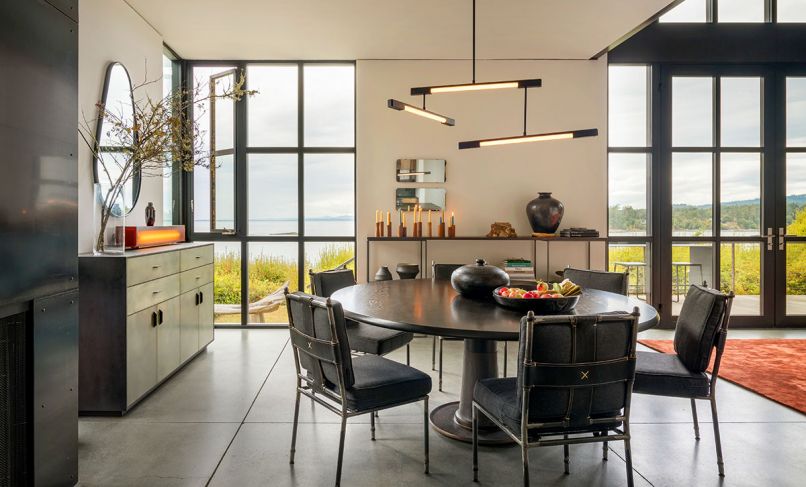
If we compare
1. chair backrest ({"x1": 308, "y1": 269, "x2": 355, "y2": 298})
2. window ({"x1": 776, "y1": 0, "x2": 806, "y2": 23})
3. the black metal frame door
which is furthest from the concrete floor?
window ({"x1": 776, "y1": 0, "x2": 806, "y2": 23})

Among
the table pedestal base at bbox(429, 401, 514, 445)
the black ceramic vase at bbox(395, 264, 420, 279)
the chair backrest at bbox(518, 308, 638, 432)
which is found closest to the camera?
the chair backrest at bbox(518, 308, 638, 432)

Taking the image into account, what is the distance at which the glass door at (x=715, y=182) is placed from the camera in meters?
5.54

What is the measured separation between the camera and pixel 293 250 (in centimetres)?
561

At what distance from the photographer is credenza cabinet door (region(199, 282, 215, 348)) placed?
4.33m

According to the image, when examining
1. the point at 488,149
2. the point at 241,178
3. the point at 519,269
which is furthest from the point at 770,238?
the point at 241,178

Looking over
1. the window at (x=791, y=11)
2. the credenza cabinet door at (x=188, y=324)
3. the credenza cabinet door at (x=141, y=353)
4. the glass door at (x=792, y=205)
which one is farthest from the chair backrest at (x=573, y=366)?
the window at (x=791, y=11)

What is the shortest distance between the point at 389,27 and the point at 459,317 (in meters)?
3.24

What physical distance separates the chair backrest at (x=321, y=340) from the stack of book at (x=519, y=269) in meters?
Answer: 2.99

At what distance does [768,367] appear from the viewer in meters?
4.05

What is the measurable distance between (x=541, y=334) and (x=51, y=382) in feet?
6.51

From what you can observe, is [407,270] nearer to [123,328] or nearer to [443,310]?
[443,310]

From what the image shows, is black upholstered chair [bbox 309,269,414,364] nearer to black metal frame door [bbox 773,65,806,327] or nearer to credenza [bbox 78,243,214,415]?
credenza [bbox 78,243,214,415]

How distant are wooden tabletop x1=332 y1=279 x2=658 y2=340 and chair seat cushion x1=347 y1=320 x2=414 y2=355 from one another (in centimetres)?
27

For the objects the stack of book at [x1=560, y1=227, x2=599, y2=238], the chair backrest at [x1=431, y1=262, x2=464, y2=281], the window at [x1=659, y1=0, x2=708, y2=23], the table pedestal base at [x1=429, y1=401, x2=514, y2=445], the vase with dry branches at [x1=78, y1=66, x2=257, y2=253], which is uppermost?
the window at [x1=659, y1=0, x2=708, y2=23]
